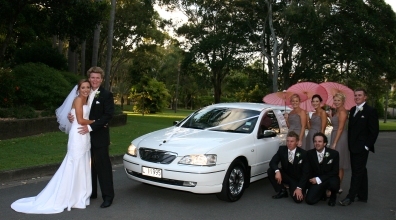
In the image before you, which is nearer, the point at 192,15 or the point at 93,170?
the point at 93,170

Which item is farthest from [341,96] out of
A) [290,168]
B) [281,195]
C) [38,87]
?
[38,87]

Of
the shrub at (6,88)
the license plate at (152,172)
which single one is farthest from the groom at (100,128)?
the shrub at (6,88)

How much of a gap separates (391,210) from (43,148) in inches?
321

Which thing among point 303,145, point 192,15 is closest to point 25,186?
point 303,145

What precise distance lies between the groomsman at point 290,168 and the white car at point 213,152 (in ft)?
1.23

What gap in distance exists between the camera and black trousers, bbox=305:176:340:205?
238 inches

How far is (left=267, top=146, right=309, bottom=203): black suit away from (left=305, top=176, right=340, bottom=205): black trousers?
146 millimetres

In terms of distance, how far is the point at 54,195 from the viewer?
211 inches

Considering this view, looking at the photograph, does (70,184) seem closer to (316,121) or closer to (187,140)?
(187,140)

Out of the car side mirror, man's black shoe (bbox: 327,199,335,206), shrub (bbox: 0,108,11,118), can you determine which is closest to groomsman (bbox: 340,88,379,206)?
man's black shoe (bbox: 327,199,335,206)

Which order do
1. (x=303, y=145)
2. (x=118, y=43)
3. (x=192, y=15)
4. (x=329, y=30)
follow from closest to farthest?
(x=303, y=145) → (x=329, y=30) → (x=192, y=15) → (x=118, y=43)

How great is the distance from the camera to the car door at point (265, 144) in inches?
259

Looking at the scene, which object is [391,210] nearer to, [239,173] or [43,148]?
[239,173]

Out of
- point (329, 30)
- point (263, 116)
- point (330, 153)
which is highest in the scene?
point (329, 30)
